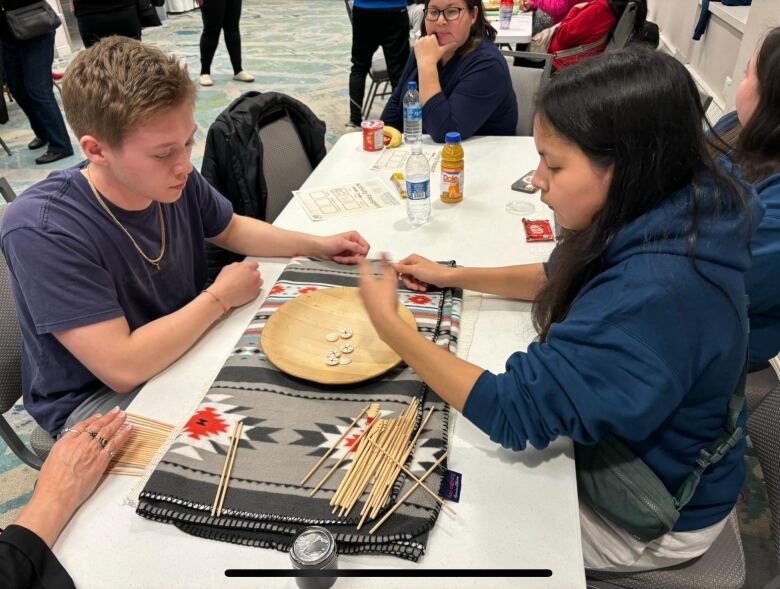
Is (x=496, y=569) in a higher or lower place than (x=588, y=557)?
higher

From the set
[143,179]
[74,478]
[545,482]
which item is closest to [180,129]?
[143,179]

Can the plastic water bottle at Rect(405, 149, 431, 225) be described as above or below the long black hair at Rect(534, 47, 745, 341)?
below

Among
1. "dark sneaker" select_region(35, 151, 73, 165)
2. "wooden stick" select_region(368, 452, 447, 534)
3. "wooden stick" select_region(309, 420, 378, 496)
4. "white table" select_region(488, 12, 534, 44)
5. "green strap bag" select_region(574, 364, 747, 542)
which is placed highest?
"white table" select_region(488, 12, 534, 44)

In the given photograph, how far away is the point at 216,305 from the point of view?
1.28 meters

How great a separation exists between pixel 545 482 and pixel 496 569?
18 cm

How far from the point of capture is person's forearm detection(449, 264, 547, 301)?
1332mm

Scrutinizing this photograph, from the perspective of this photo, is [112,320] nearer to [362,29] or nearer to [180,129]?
[180,129]

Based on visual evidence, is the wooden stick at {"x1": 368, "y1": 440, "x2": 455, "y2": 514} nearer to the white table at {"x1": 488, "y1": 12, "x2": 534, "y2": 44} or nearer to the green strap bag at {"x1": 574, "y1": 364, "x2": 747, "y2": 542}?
the green strap bag at {"x1": 574, "y1": 364, "x2": 747, "y2": 542}

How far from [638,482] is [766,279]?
2.19 ft

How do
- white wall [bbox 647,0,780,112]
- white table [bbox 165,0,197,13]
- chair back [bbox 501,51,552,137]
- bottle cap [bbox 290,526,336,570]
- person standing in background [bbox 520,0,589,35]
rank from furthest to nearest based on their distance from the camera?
1. white table [bbox 165,0,197,13]
2. person standing in background [bbox 520,0,589,35]
3. white wall [bbox 647,0,780,112]
4. chair back [bbox 501,51,552,137]
5. bottle cap [bbox 290,526,336,570]

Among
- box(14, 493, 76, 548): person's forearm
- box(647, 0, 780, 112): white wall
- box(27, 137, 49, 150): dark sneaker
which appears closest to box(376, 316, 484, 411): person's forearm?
box(14, 493, 76, 548): person's forearm

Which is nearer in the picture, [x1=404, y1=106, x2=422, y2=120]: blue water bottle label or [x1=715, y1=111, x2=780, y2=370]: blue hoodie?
[x1=715, y1=111, x2=780, y2=370]: blue hoodie

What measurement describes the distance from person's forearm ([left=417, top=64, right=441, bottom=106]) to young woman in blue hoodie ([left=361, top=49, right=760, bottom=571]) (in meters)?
1.41

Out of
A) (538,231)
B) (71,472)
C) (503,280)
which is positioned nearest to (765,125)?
(538,231)
